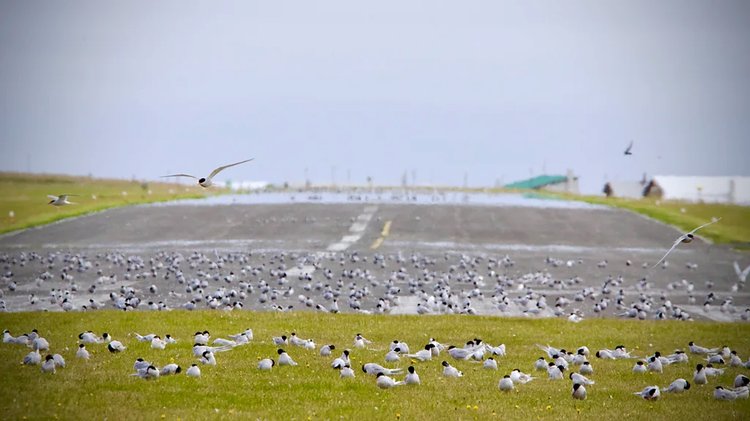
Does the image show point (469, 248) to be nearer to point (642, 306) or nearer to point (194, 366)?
point (642, 306)

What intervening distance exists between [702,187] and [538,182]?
42380 millimetres

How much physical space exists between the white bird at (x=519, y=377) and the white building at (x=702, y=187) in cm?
10402

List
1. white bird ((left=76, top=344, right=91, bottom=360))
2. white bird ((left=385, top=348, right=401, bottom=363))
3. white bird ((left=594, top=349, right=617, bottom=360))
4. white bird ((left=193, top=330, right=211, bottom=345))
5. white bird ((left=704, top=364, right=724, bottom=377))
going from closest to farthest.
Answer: white bird ((left=704, top=364, right=724, bottom=377)) < white bird ((left=76, top=344, right=91, bottom=360)) < white bird ((left=385, top=348, right=401, bottom=363)) < white bird ((left=193, top=330, right=211, bottom=345)) < white bird ((left=594, top=349, right=617, bottom=360))

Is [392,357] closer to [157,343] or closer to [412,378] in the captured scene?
[412,378]

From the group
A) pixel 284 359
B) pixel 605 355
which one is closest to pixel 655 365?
pixel 605 355

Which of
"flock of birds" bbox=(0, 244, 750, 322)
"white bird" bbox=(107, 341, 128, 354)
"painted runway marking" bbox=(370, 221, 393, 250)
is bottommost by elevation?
"flock of birds" bbox=(0, 244, 750, 322)

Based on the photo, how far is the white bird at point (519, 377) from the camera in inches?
947

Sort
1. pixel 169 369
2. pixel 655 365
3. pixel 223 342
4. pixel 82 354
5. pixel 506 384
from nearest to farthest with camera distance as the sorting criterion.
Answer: pixel 506 384 → pixel 169 369 → pixel 82 354 → pixel 655 365 → pixel 223 342

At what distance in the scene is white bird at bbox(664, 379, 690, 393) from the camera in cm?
2345

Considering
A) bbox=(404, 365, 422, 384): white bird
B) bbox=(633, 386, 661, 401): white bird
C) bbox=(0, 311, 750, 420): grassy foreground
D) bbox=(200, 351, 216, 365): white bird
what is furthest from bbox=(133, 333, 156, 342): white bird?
bbox=(633, 386, 661, 401): white bird

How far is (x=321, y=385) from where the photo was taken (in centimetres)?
2378

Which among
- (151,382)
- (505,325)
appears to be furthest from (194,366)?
(505,325)

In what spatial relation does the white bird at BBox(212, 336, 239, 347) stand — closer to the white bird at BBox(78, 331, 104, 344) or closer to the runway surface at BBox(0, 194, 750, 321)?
the white bird at BBox(78, 331, 104, 344)

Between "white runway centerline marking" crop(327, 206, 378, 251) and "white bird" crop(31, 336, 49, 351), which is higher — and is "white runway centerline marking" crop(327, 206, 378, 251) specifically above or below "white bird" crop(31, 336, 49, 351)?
above
